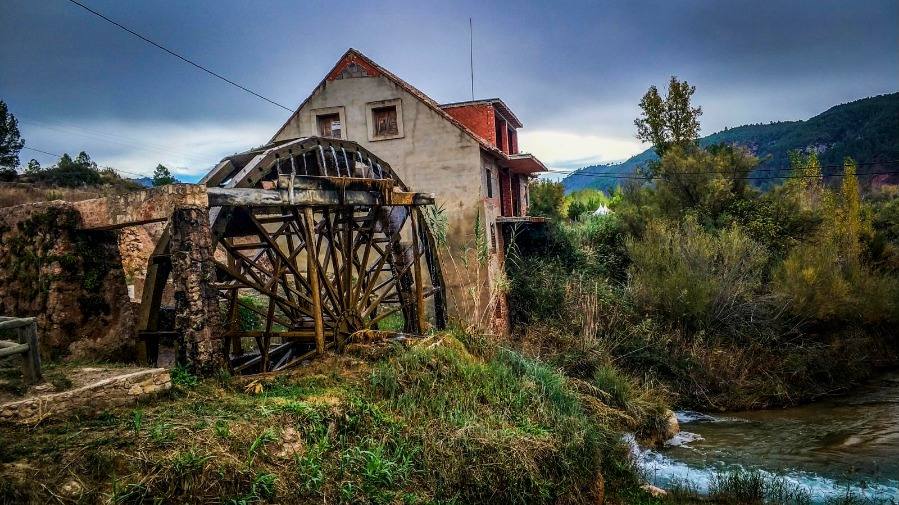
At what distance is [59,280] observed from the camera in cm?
726

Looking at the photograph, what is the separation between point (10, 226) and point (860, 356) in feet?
67.0

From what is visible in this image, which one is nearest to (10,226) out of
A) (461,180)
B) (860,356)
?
(461,180)

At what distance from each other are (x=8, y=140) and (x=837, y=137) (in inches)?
2945

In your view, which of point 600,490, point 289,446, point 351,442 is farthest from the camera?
point 600,490

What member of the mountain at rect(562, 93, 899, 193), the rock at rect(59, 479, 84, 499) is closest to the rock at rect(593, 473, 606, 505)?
the rock at rect(59, 479, 84, 499)

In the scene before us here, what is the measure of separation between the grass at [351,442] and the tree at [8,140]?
96.1 ft

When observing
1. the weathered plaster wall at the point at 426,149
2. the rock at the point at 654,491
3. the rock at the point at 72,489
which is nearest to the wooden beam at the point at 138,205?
the rock at the point at 72,489

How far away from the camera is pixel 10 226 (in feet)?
24.7

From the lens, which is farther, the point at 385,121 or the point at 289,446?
the point at 385,121

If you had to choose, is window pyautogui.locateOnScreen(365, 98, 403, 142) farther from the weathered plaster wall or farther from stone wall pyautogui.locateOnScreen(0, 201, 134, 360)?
stone wall pyautogui.locateOnScreen(0, 201, 134, 360)

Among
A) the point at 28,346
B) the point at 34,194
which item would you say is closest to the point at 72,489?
the point at 28,346

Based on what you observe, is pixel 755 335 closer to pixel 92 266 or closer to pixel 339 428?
pixel 339 428

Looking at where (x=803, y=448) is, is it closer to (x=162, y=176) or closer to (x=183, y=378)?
(x=183, y=378)

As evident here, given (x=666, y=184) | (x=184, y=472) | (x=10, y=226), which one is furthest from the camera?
(x=666, y=184)
